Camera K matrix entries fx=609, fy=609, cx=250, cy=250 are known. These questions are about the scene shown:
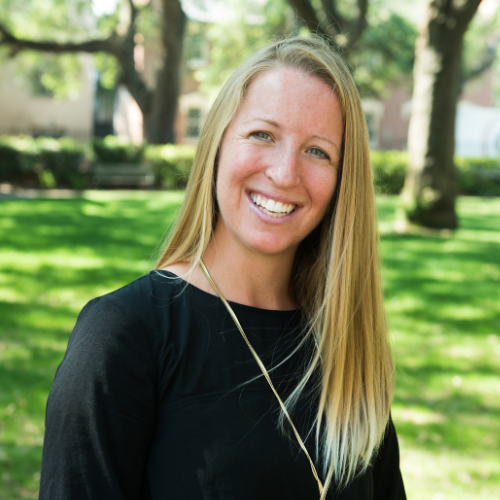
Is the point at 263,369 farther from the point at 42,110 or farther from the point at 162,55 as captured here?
the point at 42,110

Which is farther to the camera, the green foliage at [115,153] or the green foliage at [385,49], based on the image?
the green foliage at [385,49]

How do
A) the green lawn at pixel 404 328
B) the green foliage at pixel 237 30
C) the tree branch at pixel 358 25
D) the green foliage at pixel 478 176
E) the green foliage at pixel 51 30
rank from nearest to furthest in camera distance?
1. the green lawn at pixel 404 328
2. the tree branch at pixel 358 25
3. the green foliage at pixel 478 176
4. the green foliage at pixel 51 30
5. the green foliage at pixel 237 30

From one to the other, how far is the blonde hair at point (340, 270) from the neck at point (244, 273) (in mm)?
59

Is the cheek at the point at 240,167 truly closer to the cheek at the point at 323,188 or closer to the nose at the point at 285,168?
the nose at the point at 285,168

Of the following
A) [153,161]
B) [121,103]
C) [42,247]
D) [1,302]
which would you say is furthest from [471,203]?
[121,103]

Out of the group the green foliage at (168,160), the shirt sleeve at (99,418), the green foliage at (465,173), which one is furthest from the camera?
the green foliage at (465,173)

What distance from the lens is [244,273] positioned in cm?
196

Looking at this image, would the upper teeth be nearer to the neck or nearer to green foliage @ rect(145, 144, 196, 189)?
the neck

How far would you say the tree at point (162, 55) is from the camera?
1969 centimetres

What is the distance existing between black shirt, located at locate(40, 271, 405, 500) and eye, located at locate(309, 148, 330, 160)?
0.57 meters

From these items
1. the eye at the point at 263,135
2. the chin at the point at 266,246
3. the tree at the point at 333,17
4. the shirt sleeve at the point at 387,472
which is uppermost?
the tree at the point at 333,17

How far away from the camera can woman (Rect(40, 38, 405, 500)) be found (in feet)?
4.91

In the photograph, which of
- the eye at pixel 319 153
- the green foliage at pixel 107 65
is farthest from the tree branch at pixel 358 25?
the green foliage at pixel 107 65

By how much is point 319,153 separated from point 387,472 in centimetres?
109
